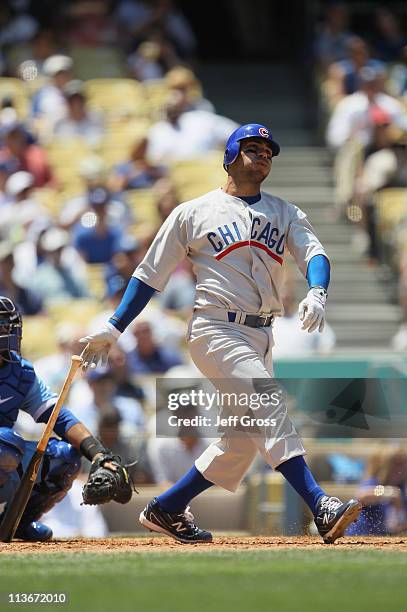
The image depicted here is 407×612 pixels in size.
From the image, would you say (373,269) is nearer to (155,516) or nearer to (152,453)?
(152,453)

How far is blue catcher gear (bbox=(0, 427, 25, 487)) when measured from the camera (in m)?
6.80

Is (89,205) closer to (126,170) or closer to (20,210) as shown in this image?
(20,210)

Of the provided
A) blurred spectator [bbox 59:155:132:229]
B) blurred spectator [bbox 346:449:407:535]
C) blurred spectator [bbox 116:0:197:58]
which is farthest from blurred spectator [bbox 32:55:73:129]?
blurred spectator [bbox 346:449:407:535]

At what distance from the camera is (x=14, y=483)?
7113 millimetres

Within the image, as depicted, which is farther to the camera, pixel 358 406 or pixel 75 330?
pixel 75 330

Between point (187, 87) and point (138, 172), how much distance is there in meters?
1.42

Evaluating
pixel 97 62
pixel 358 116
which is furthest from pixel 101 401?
pixel 97 62

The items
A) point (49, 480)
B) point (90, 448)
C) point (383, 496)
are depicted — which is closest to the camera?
point (90, 448)

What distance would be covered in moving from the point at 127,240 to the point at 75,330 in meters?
1.57

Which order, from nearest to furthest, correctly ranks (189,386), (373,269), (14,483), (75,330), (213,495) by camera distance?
1. (14,483)
2. (189,386)
3. (213,495)
4. (75,330)
5. (373,269)

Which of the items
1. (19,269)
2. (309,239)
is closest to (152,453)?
(309,239)

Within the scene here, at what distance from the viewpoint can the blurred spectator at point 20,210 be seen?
1208 centimetres

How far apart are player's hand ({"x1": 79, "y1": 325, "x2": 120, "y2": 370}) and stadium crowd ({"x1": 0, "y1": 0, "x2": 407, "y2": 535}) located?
1.49 meters

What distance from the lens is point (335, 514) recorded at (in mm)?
6219
